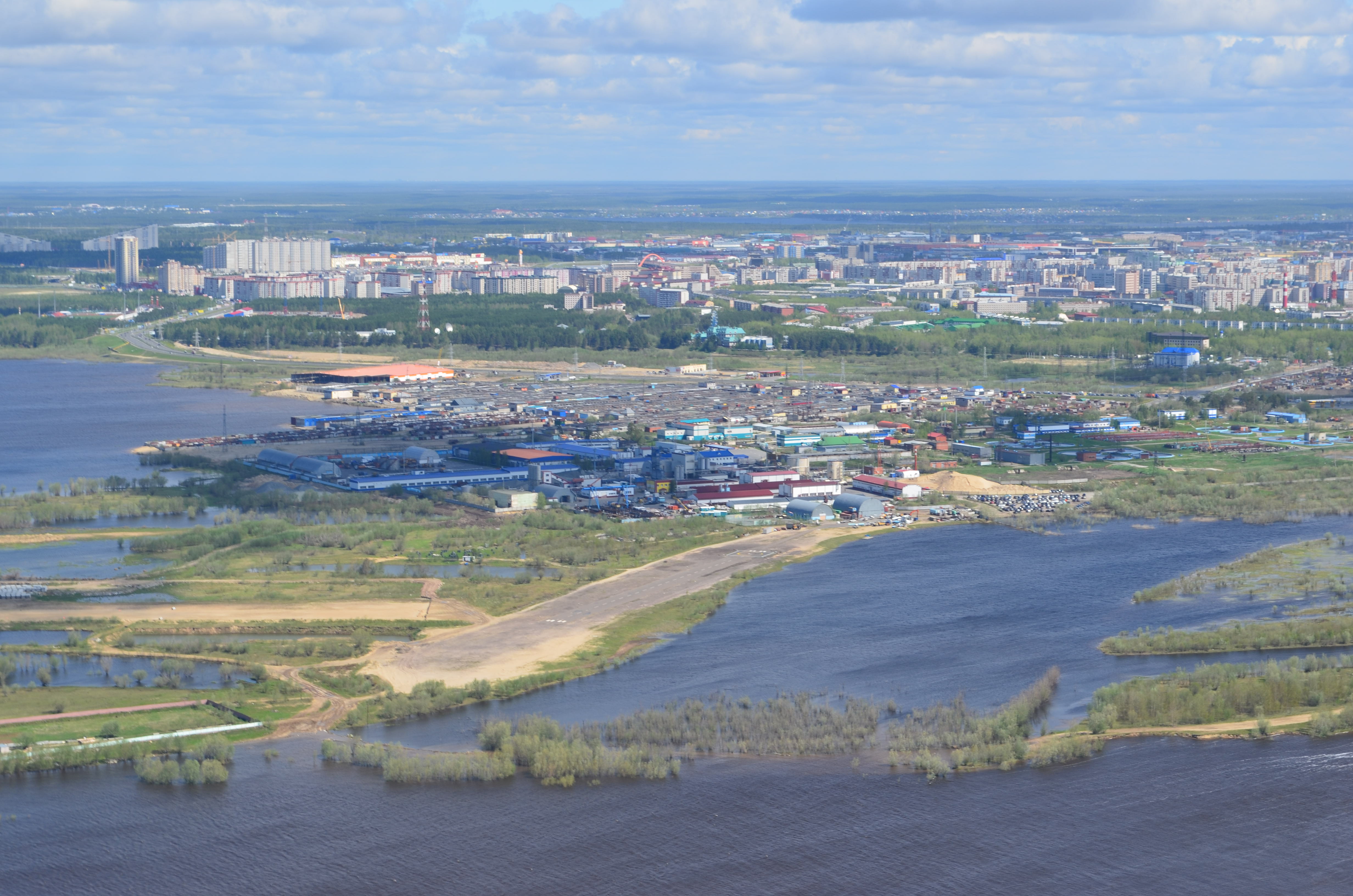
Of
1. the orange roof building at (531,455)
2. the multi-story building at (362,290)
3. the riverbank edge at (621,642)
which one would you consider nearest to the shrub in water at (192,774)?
the riverbank edge at (621,642)

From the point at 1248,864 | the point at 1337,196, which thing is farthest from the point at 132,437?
the point at 1337,196

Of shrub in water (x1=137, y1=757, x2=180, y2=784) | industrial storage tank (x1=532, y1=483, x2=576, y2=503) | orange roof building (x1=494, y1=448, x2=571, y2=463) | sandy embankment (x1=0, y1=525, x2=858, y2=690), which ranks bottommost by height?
shrub in water (x1=137, y1=757, x2=180, y2=784)

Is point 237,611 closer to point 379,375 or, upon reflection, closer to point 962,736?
point 962,736

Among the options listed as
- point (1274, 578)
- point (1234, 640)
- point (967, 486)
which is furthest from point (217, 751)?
point (967, 486)

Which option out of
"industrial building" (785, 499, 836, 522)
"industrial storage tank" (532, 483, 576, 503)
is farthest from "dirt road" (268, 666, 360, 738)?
"industrial building" (785, 499, 836, 522)

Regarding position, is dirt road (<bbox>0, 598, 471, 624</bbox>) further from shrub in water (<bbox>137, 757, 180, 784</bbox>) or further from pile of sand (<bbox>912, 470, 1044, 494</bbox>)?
pile of sand (<bbox>912, 470, 1044, 494</bbox>)

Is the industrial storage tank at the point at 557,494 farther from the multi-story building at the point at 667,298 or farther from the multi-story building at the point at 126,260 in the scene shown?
the multi-story building at the point at 126,260
